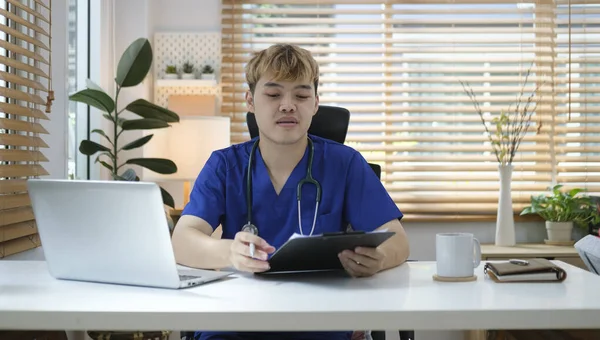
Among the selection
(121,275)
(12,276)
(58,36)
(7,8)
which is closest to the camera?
(121,275)

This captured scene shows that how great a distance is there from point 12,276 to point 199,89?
261cm

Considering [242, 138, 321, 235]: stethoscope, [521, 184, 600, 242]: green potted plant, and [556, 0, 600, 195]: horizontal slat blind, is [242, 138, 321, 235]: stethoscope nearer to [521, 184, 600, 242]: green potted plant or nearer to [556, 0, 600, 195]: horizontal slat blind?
[521, 184, 600, 242]: green potted plant

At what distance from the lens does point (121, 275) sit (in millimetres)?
1433

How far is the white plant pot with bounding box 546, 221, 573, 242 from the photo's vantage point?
12.4 ft

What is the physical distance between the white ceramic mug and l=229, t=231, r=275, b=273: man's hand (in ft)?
1.12

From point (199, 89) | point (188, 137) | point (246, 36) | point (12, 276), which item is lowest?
point (12, 276)

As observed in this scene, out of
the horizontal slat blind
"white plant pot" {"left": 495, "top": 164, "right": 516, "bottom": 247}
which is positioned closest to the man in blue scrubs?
"white plant pot" {"left": 495, "top": 164, "right": 516, "bottom": 247}

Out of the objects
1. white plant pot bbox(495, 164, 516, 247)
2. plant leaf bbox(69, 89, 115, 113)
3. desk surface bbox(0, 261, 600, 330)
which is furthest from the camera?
white plant pot bbox(495, 164, 516, 247)

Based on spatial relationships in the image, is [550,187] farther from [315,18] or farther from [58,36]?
[58,36]

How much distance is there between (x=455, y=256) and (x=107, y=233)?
681 mm

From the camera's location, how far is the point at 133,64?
328 centimetres

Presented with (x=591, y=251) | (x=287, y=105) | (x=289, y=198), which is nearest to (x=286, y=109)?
(x=287, y=105)

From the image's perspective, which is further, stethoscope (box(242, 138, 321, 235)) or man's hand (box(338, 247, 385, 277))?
stethoscope (box(242, 138, 321, 235))

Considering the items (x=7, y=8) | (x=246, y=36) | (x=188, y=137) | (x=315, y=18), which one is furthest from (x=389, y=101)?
(x=7, y=8)
